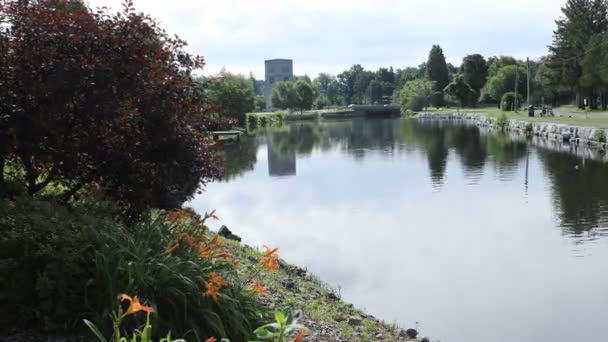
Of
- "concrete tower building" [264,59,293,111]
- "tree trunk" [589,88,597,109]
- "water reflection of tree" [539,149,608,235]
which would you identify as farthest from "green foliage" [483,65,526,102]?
"concrete tower building" [264,59,293,111]

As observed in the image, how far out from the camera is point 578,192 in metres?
20.4

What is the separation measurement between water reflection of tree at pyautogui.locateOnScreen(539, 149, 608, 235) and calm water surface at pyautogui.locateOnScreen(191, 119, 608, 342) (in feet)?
0.13

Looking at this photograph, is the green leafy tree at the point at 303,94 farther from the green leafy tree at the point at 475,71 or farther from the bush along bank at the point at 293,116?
the green leafy tree at the point at 475,71

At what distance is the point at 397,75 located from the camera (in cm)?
16162

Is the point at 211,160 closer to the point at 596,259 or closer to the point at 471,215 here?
the point at 596,259

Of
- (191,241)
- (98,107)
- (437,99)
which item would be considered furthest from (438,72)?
(191,241)

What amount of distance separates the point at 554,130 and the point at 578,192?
25.5 meters

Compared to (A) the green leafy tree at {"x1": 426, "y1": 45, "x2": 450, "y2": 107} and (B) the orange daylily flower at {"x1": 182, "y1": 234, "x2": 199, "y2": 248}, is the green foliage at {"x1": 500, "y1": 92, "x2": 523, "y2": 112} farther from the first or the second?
(B) the orange daylily flower at {"x1": 182, "y1": 234, "x2": 199, "y2": 248}

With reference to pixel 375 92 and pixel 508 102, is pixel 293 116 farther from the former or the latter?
pixel 508 102

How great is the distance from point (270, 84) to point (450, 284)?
169540 mm

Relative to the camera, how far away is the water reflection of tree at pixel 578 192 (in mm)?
15641

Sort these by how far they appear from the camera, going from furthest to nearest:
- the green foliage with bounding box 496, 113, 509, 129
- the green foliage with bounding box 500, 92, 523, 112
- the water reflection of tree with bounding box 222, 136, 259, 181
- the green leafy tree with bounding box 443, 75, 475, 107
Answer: the green leafy tree with bounding box 443, 75, 475, 107, the green foliage with bounding box 500, 92, 523, 112, the green foliage with bounding box 496, 113, 509, 129, the water reflection of tree with bounding box 222, 136, 259, 181

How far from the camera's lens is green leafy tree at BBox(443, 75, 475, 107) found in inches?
4026

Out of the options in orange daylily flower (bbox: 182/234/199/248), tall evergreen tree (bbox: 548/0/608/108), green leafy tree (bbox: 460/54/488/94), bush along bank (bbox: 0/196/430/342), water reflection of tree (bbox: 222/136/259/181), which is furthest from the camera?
green leafy tree (bbox: 460/54/488/94)
